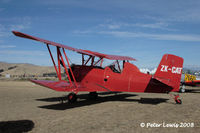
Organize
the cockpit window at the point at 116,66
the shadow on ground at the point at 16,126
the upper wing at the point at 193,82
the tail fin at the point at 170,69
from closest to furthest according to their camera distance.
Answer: the shadow on ground at the point at 16,126, the tail fin at the point at 170,69, the cockpit window at the point at 116,66, the upper wing at the point at 193,82

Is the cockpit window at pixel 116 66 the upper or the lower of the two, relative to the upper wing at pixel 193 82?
upper

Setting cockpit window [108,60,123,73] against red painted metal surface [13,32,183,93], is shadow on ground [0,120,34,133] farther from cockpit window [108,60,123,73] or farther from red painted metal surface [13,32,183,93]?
cockpit window [108,60,123,73]

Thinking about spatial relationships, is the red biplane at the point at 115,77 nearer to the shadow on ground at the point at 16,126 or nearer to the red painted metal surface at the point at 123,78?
the red painted metal surface at the point at 123,78

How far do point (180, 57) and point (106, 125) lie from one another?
6349 millimetres

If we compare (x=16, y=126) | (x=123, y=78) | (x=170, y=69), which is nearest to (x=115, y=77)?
(x=123, y=78)

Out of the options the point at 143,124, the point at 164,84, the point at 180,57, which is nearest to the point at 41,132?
the point at 143,124

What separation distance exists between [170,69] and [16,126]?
8028 millimetres

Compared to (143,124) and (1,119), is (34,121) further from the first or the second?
(143,124)

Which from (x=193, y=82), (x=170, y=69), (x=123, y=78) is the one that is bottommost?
(x=193, y=82)

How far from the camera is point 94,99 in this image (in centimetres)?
1257

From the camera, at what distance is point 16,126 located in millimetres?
5906

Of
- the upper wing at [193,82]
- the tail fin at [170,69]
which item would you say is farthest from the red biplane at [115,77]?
the upper wing at [193,82]

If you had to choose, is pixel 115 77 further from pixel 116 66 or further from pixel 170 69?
pixel 170 69

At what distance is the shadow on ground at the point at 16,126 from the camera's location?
548 cm
